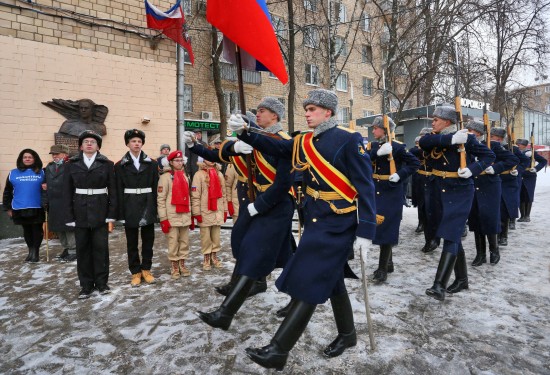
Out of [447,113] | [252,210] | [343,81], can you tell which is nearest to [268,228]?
[252,210]

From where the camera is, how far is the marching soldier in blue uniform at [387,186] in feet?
16.1

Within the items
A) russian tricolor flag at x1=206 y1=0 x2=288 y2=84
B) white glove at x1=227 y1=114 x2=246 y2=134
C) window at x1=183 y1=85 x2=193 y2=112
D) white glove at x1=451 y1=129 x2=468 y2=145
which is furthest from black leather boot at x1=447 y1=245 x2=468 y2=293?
window at x1=183 y1=85 x2=193 y2=112

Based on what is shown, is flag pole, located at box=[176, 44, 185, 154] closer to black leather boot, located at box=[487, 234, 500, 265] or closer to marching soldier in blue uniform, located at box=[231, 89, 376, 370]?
black leather boot, located at box=[487, 234, 500, 265]

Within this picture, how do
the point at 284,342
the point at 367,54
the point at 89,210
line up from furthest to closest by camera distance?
the point at 367,54, the point at 89,210, the point at 284,342

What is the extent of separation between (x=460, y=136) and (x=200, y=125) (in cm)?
1616

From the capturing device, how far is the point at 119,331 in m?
3.51

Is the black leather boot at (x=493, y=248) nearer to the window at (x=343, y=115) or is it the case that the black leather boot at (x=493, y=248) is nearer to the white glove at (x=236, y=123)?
the white glove at (x=236, y=123)

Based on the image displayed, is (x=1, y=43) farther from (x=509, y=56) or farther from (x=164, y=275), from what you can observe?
(x=509, y=56)

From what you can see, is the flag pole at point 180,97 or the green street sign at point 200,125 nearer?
the flag pole at point 180,97

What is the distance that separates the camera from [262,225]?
3.41 metres

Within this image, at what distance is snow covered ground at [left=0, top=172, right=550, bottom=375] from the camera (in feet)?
9.46

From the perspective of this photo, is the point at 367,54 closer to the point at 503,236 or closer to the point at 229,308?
the point at 503,236

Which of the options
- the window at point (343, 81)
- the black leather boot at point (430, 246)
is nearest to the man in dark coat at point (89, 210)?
the black leather boot at point (430, 246)

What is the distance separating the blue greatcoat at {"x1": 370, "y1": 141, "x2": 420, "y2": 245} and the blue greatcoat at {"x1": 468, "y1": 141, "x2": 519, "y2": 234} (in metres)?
1.31
